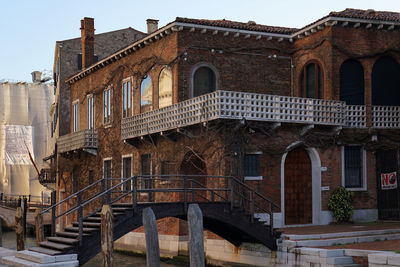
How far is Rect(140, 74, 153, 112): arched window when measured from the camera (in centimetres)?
2492

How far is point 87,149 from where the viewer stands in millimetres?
30297

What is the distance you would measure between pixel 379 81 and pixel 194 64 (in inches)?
269

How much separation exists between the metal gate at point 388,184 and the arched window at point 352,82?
2.15m

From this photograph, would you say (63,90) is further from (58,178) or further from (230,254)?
(230,254)

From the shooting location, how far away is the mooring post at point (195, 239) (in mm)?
14914

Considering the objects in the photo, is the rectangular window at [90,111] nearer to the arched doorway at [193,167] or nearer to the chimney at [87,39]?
the chimney at [87,39]

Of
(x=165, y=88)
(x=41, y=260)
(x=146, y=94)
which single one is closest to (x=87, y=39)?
(x=146, y=94)

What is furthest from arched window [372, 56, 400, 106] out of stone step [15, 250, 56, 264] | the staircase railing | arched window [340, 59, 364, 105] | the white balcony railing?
stone step [15, 250, 56, 264]

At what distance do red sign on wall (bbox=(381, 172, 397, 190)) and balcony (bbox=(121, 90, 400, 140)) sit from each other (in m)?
1.77

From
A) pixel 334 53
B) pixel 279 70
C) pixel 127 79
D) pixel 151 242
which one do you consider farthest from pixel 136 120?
pixel 151 242

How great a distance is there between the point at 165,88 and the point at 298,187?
639 cm

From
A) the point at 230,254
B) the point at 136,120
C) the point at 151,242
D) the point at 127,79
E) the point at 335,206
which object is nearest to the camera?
the point at 151,242

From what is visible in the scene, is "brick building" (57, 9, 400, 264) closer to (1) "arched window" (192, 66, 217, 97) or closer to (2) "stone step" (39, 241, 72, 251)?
(1) "arched window" (192, 66, 217, 97)

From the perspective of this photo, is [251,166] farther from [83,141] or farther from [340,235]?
[83,141]
